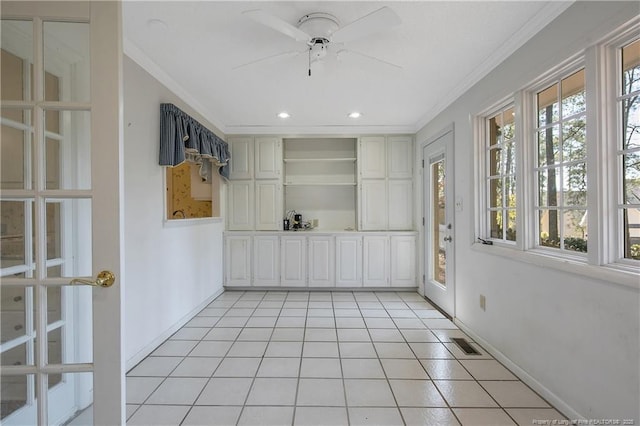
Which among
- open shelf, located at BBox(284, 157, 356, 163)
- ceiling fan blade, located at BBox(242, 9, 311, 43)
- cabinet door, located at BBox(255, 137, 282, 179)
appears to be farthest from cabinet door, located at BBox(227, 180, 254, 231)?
ceiling fan blade, located at BBox(242, 9, 311, 43)

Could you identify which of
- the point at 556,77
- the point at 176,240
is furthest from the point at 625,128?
the point at 176,240

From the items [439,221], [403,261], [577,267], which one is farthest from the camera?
[403,261]

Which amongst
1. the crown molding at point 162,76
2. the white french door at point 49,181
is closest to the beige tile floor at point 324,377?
the white french door at point 49,181

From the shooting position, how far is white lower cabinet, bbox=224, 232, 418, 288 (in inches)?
175

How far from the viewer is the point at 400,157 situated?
457 cm

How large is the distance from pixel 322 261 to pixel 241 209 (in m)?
1.48

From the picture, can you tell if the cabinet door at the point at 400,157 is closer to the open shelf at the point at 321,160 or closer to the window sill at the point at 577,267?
the open shelf at the point at 321,160

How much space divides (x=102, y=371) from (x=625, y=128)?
2671mm

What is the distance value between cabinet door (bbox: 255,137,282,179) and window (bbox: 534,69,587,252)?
329 cm

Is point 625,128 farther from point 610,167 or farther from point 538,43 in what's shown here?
point 538,43

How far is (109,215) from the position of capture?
1180 millimetres

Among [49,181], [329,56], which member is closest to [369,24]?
[329,56]

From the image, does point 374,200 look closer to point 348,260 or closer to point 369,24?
point 348,260

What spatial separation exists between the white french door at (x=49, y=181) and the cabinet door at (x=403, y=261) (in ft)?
12.3
